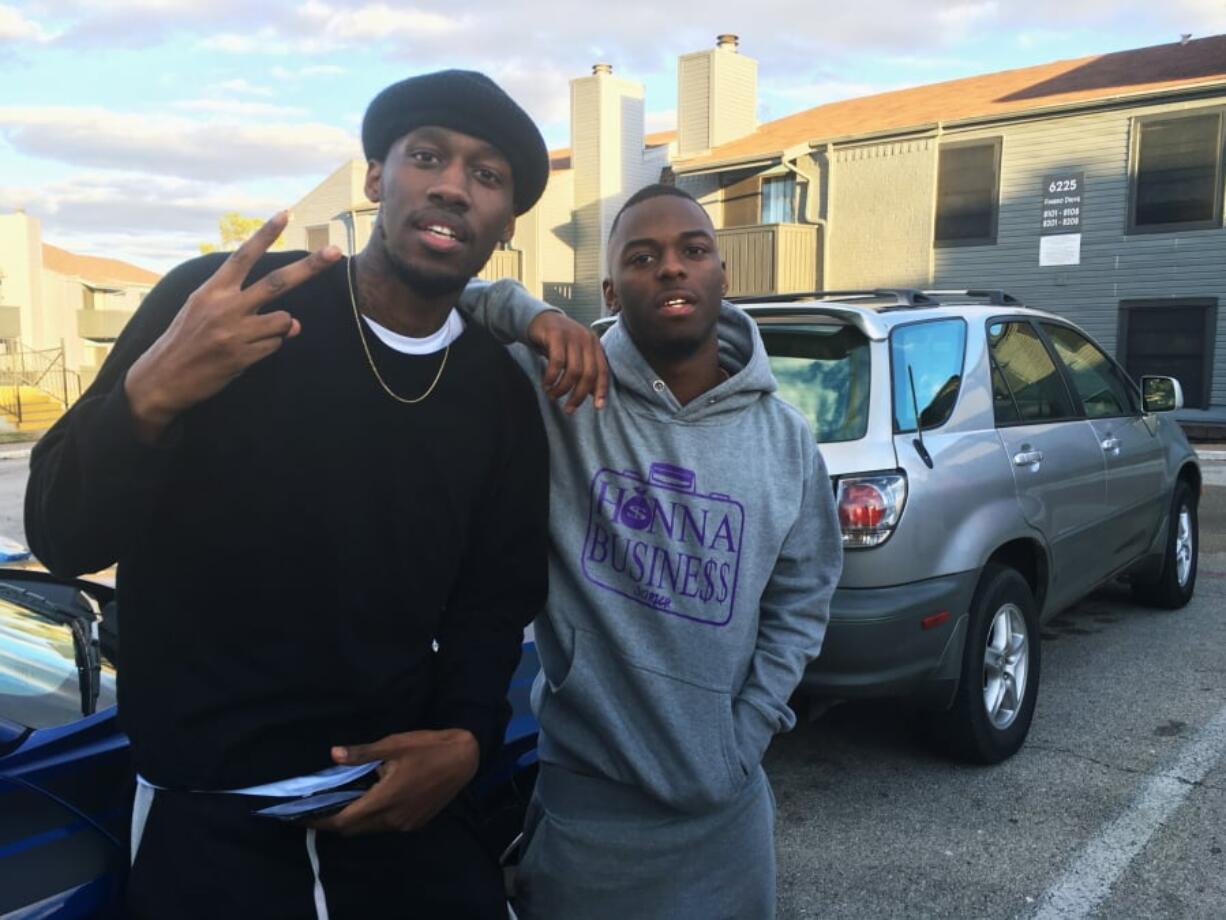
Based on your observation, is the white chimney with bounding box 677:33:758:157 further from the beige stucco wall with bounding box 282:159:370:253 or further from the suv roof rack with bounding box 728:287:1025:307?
the suv roof rack with bounding box 728:287:1025:307

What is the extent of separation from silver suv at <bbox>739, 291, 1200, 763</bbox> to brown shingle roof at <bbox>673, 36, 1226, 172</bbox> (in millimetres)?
13034

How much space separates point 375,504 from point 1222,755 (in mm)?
3738

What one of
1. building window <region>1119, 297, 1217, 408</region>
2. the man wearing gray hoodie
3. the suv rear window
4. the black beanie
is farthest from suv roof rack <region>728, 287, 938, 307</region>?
building window <region>1119, 297, 1217, 408</region>

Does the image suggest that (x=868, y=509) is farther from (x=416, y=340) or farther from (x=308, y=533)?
(x=308, y=533)

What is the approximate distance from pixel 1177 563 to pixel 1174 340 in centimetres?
1116

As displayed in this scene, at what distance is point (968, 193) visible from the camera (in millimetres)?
17188

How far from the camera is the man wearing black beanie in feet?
4.51

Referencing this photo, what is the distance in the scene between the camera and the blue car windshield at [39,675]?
1968mm

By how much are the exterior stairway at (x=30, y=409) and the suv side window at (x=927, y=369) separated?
20819mm

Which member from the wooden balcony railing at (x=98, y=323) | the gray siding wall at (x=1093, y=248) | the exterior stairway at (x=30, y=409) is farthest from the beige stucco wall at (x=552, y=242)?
the wooden balcony railing at (x=98, y=323)

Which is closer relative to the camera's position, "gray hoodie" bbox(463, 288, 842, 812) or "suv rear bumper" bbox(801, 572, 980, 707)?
"gray hoodie" bbox(463, 288, 842, 812)

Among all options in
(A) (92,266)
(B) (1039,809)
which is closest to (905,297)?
(B) (1039,809)

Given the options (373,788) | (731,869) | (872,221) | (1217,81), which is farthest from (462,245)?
(872,221)

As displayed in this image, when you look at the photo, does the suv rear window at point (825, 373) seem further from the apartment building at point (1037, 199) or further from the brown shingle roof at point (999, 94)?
the brown shingle roof at point (999, 94)
